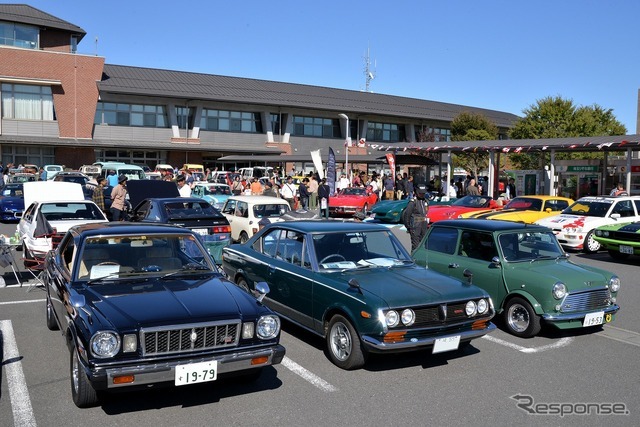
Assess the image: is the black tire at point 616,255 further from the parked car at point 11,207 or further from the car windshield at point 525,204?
the parked car at point 11,207

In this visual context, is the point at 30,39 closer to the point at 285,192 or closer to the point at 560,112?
the point at 285,192

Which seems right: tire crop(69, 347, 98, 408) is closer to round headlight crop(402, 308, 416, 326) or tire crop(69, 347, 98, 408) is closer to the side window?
round headlight crop(402, 308, 416, 326)

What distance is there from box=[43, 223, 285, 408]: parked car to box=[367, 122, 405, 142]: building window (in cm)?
5628

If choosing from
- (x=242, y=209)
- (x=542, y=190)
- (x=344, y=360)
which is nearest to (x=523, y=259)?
(x=344, y=360)

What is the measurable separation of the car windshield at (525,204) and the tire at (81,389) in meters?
15.2

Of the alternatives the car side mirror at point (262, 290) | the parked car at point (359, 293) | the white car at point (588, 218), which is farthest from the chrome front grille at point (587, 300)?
the white car at point (588, 218)

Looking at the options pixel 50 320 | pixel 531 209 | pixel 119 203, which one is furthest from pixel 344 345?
pixel 531 209

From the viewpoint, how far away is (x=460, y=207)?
20844 mm

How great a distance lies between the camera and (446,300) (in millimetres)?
6035

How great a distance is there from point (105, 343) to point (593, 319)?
581cm

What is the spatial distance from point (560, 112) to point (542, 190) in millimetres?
20099

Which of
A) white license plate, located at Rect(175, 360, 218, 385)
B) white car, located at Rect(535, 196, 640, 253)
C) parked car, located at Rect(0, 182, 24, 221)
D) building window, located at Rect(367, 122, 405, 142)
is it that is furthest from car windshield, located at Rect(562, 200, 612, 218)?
building window, located at Rect(367, 122, 405, 142)

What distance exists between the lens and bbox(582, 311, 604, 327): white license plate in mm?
7348

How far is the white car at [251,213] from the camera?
15148 mm
